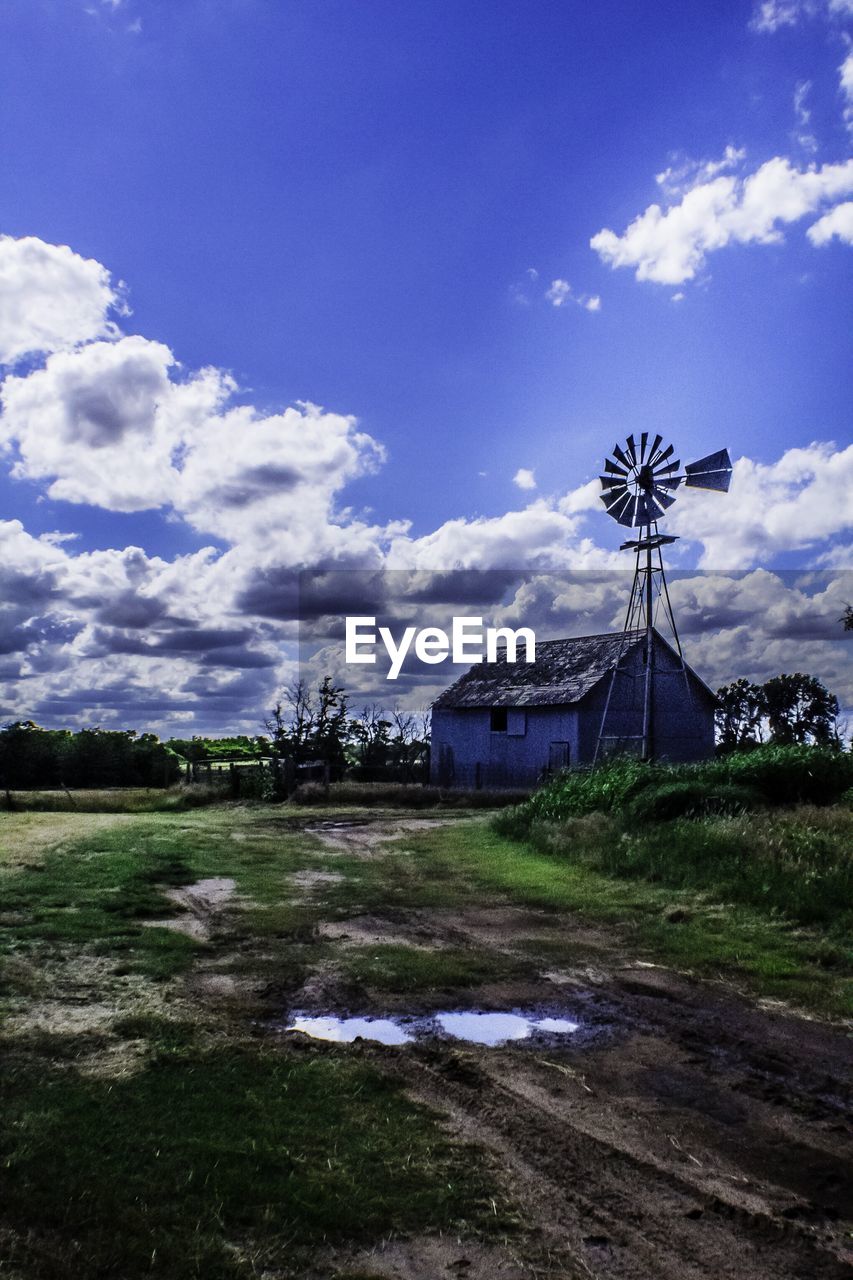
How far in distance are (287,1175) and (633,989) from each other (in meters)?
4.05

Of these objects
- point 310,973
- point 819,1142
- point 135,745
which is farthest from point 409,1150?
point 135,745

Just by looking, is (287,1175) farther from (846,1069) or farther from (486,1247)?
(846,1069)

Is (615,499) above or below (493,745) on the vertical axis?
above

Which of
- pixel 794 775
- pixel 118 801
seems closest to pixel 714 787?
pixel 794 775

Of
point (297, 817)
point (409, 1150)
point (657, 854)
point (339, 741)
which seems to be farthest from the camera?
point (339, 741)

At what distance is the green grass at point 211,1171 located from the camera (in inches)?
137

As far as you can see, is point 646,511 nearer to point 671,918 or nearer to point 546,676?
point 546,676

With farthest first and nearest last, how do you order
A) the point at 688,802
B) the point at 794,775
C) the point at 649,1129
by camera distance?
1. the point at 794,775
2. the point at 688,802
3. the point at 649,1129

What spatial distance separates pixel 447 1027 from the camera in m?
6.29

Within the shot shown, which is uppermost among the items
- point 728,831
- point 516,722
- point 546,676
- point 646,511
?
point 646,511

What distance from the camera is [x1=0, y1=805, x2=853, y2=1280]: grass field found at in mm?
3668

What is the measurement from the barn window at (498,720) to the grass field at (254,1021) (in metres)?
24.4

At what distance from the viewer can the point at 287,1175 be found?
4.00 metres

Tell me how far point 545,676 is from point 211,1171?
118ft
